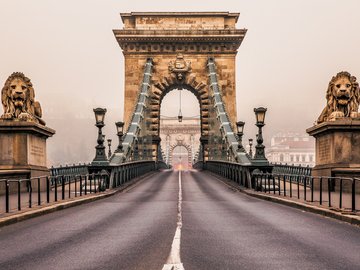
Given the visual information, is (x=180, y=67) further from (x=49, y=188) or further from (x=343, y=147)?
(x=343, y=147)

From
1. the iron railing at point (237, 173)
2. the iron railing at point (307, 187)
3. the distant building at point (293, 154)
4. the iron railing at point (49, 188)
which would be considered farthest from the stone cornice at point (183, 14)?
the distant building at point (293, 154)

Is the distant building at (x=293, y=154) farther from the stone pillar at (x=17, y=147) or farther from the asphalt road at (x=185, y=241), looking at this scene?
the asphalt road at (x=185, y=241)

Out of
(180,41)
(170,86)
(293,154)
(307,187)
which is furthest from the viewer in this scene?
(293,154)

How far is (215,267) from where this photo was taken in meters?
7.11

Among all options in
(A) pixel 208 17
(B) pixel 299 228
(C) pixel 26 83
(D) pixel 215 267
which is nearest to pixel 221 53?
(A) pixel 208 17

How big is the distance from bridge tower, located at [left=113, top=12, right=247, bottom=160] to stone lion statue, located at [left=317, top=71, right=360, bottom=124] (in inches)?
1398

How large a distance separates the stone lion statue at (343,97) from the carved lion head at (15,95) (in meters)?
12.0

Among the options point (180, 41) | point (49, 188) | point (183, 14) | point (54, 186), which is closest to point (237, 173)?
point (54, 186)

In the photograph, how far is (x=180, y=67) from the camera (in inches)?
2297

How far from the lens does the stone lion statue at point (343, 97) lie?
71.4 feet

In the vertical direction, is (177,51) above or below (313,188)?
above

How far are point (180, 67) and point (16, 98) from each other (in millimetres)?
37396

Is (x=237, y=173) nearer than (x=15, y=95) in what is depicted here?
No

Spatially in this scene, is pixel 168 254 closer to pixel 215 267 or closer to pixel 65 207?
pixel 215 267
